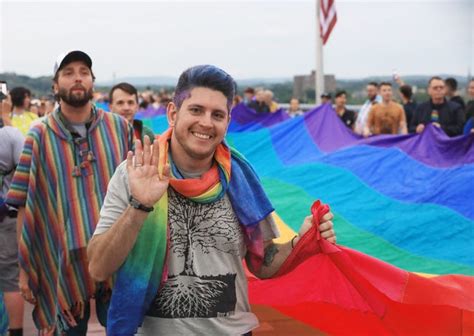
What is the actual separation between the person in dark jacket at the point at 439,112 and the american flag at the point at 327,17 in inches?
292

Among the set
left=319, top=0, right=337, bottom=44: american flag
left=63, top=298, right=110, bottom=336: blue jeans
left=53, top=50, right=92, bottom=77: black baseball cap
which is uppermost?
left=319, top=0, right=337, bottom=44: american flag

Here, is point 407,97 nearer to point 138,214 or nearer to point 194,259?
point 194,259

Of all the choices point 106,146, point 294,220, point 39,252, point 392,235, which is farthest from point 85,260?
point 294,220

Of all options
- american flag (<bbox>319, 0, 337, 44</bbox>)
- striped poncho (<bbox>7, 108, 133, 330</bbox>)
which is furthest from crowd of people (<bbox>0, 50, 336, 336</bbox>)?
american flag (<bbox>319, 0, 337, 44</bbox>)

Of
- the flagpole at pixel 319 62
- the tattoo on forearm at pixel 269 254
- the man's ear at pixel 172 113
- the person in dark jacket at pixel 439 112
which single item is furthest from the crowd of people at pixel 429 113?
the man's ear at pixel 172 113

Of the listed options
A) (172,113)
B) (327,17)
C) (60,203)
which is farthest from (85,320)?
(327,17)

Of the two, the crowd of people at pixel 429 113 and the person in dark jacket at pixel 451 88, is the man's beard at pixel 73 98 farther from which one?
the person in dark jacket at pixel 451 88

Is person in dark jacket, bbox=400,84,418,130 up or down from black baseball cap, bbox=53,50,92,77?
down

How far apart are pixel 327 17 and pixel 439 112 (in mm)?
7901

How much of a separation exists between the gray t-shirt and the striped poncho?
4.12 ft

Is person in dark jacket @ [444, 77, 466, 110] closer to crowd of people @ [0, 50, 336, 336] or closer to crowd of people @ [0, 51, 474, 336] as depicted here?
crowd of people @ [0, 51, 474, 336]

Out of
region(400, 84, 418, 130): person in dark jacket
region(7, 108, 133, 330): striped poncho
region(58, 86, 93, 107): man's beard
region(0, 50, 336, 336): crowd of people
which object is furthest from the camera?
region(400, 84, 418, 130): person in dark jacket

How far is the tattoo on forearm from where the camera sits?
9.16 feet

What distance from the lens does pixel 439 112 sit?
382 inches
